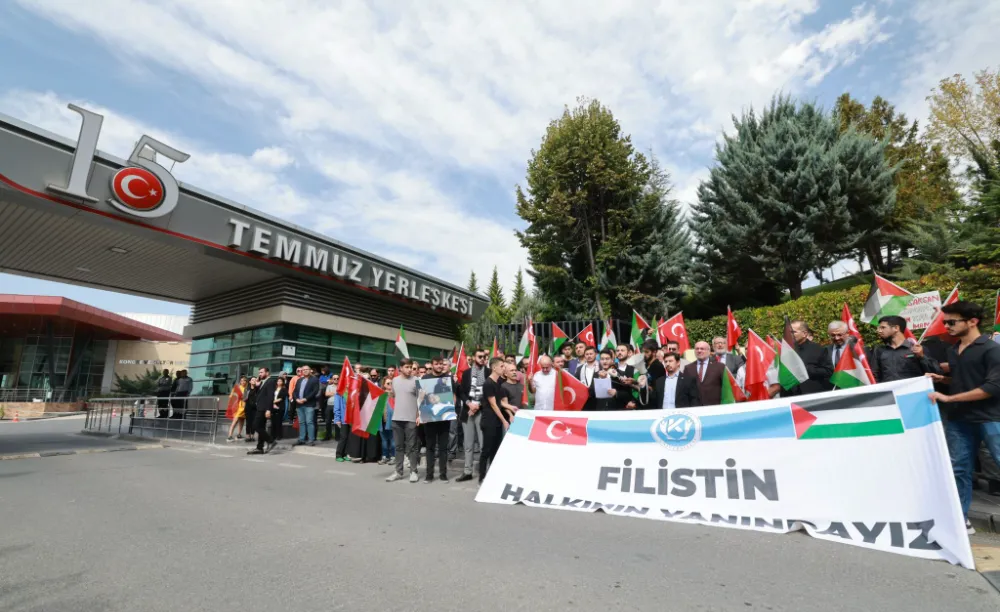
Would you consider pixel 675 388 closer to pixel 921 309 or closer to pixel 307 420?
pixel 921 309

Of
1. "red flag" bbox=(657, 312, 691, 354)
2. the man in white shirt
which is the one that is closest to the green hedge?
"red flag" bbox=(657, 312, 691, 354)

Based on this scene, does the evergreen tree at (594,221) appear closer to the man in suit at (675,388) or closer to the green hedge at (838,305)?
the green hedge at (838,305)

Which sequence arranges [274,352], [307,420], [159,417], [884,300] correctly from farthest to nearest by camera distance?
1. [274,352]
2. [159,417]
3. [307,420]
4. [884,300]

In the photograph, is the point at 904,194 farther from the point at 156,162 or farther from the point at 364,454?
the point at 156,162

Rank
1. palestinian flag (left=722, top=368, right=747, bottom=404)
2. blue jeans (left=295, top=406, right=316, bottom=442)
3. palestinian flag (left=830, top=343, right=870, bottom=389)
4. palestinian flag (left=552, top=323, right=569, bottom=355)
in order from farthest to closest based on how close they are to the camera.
Result: 1. blue jeans (left=295, top=406, right=316, bottom=442)
2. palestinian flag (left=552, top=323, right=569, bottom=355)
3. palestinian flag (left=722, top=368, right=747, bottom=404)
4. palestinian flag (left=830, top=343, right=870, bottom=389)

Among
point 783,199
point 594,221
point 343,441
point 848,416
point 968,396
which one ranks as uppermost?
point 594,221

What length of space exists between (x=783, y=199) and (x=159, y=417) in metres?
21.2

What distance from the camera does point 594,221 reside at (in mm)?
22734

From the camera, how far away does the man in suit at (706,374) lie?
6.84 metres

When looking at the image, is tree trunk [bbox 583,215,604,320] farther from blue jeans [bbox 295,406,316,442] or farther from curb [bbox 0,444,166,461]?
curb [bbox 0,444,166,461]

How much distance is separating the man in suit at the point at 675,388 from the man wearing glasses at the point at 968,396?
2652 millimetres

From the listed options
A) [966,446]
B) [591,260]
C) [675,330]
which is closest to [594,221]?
[591,260]

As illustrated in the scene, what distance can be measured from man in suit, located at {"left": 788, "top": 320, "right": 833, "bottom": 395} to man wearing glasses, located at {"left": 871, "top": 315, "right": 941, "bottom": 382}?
540mm

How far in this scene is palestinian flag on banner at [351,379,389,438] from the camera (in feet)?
32.2
